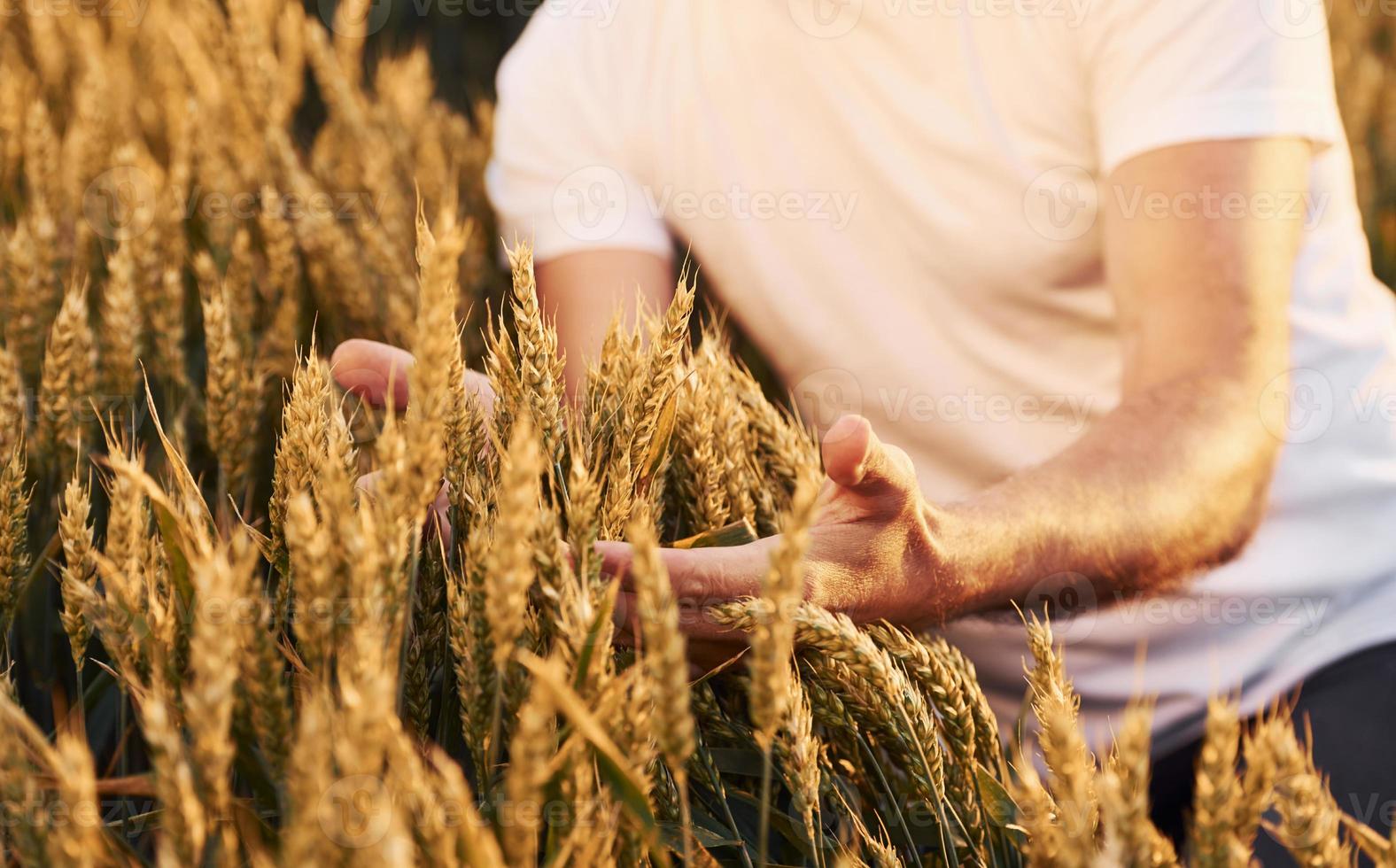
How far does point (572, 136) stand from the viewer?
1.29 m

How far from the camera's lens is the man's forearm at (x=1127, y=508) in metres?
0.77

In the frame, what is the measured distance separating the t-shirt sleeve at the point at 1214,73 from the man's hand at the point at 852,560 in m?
0.46

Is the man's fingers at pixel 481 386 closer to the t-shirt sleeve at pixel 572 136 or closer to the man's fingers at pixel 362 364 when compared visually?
the man's fingers at pixel 362 364

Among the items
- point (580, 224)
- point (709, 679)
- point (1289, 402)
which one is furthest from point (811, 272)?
point (709, 679)

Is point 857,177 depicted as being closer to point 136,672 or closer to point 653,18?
point 653,18

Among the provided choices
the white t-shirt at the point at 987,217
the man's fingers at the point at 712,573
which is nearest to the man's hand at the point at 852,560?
the man's fingers at the point at 712,573

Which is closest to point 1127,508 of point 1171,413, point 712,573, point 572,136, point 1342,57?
point 1171,413

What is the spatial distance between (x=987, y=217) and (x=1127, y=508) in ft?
1.43

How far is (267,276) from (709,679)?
0.85 m

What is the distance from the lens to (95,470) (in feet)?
3.11

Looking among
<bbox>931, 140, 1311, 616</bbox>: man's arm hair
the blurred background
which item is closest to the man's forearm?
<bbox>931, 140, 1311, 616</bbox>: man's arm hair

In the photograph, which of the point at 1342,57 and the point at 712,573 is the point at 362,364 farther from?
the point at 1342,57

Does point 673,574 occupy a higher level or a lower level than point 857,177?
lower

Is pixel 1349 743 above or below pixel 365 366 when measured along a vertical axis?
below
